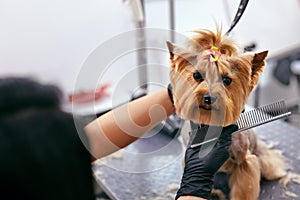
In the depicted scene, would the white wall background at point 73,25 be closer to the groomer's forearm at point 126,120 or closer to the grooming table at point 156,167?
the grooming table at point 156,167

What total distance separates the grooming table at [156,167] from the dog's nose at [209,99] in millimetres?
309

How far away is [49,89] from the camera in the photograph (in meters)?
0.49

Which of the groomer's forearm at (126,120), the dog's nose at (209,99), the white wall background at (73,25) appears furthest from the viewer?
the white wall background at (73,25)

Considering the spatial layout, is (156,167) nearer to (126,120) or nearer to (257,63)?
(126,120)

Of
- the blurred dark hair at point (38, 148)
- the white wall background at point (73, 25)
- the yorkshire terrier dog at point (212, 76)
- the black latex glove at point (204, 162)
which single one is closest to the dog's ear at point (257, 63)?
the yorkshire terrier dog at point (212, 76)

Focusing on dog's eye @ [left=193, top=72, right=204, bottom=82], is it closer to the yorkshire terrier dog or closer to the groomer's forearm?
the yorkshire terrier dog

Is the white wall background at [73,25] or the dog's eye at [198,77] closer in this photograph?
the dog's eye at [198,77]

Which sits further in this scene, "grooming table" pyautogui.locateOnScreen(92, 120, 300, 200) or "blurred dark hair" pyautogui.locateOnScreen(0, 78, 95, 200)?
"grooming table" pyautogui.locateOnScreen(92, 120, 300, 200)

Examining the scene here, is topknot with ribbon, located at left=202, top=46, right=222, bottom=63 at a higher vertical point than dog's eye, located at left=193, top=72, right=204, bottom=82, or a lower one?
higher

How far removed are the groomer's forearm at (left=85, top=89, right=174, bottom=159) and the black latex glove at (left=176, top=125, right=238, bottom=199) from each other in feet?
0.59

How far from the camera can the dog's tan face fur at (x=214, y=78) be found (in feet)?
2.45

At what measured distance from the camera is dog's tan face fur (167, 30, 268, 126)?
0.75 m

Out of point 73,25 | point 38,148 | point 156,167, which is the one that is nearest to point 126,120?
point 156,167

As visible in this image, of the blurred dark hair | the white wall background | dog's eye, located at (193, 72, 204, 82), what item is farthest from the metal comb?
the white wall background
